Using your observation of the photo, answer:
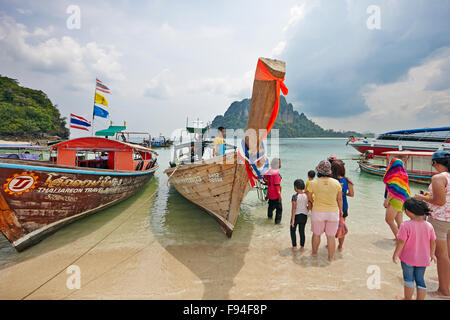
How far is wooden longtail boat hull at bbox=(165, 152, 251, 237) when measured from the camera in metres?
4.15

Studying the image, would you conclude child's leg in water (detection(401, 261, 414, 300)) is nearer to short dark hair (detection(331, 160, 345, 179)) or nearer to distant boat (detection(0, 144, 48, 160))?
short dark hair (detection(331, 160, 345, 179))

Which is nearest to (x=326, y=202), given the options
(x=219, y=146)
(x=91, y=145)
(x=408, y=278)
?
(x=408, y=278)

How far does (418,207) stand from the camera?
2256 millimetres

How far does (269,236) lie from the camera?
16.4 feet

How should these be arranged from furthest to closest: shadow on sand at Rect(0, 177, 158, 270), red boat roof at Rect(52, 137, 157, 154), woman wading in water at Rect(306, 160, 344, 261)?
red boat roof at Rect(52, 137, 157, 154), shadow on sand at Rect(0, 177, 158, 270), woman wading in water at Rect(306, 160, 344, 261)

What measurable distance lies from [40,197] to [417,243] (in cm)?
713

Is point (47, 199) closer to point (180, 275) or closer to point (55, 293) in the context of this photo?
point (55, 293)

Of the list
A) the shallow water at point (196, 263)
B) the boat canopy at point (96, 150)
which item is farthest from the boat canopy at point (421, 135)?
the boat canopy at point (96, 150)

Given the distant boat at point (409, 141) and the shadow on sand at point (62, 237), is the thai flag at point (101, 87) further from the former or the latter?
the distant boat at point (409, 141)

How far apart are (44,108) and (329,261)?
218 ft

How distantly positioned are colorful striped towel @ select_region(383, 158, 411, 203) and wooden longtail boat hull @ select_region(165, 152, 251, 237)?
302cm

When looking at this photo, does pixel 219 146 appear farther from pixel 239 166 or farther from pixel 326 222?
pixel 326 222

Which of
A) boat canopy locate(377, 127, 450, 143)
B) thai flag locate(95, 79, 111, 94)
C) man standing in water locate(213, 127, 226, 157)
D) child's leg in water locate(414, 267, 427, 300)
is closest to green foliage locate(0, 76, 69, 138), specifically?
thai flag locate(95, 79, 111, 94)
